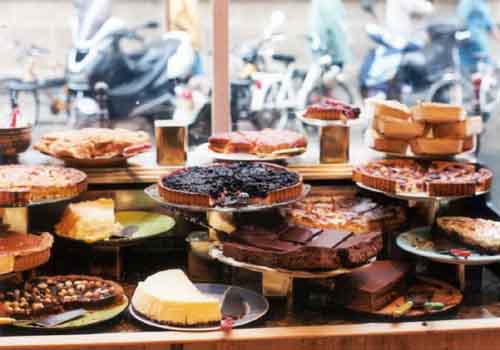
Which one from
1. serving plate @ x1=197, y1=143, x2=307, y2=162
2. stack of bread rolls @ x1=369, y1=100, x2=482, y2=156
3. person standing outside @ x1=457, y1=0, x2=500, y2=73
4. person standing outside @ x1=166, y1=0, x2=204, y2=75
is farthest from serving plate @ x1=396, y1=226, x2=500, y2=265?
person standing outside @ x1=457, y1=0, x2=500, y2=73

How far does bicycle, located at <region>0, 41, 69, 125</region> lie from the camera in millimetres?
4216

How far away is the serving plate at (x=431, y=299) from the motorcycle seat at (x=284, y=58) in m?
1.65

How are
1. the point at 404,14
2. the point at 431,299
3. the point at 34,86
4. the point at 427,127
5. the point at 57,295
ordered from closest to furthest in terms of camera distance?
the point at 57,295 < the point at 431,299 < the point at 427,127 < the point at 34,86 < the point at 404,14

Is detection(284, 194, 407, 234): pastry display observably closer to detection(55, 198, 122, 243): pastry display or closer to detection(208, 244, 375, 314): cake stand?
detection(208, 244, 375, 314): cake stand

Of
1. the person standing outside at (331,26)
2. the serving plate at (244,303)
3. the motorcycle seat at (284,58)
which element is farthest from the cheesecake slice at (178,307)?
the person standing outside at (331,26)

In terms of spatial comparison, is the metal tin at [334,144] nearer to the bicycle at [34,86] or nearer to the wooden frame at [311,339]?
the wooden frame at [311,339]

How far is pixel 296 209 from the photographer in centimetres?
339

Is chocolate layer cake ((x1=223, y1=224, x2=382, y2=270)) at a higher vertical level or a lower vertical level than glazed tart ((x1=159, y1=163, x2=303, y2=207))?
lower

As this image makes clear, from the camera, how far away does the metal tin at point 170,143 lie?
11.6 feet

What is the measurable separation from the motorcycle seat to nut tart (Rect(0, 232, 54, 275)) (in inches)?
69.7

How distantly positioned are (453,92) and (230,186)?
2740mm

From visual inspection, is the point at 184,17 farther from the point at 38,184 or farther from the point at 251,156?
the point at 38,184

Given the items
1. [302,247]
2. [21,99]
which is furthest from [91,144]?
[302,247]

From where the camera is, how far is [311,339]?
9.05 ft
